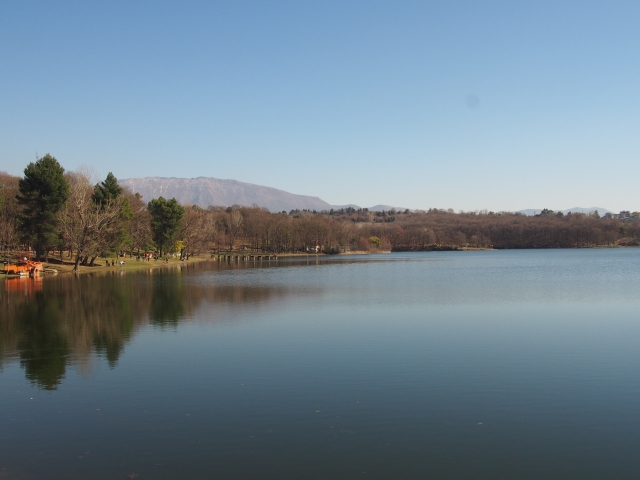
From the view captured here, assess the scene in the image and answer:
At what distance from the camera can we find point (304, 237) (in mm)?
120375

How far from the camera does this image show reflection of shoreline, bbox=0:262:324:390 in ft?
50.1

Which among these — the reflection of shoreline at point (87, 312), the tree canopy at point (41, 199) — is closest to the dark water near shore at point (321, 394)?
the reflection of shoreline at point (87, 312)

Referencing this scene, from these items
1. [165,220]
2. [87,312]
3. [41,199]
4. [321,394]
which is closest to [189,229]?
[165,220]

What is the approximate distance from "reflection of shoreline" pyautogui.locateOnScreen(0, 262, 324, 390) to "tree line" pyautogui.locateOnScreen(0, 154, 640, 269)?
29.1ft

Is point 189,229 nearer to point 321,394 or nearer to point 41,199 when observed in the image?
point 41,199

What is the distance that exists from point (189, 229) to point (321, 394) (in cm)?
7325

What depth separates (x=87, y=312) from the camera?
2384 cm

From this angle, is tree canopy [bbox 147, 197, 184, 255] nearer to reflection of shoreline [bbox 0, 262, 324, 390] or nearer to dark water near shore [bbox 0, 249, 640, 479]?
reflection of shoreline [bbox 0, 262, 324, 390]

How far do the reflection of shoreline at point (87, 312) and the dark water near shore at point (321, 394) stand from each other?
122 millimetres

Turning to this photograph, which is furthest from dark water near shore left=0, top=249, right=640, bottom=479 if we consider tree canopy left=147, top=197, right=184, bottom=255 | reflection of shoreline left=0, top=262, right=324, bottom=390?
tree canopy left=147, top=197, right=184, bottom=255

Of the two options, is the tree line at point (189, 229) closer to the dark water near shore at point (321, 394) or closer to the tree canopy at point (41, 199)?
the tree canopy at point (41, 199)

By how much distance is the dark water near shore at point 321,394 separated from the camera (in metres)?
8.20

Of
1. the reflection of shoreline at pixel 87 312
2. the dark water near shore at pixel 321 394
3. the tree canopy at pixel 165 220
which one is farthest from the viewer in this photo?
the tree canopy at pixel 165 220

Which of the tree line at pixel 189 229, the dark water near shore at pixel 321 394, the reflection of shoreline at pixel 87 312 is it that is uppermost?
the tree line at pixel 189 229
